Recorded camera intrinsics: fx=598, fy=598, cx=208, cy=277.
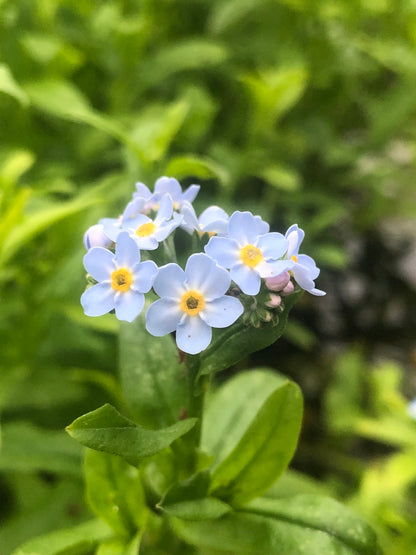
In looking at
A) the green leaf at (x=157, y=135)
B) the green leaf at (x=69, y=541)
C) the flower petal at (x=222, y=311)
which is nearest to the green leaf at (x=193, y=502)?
the green leaf at (x=69, y=541)

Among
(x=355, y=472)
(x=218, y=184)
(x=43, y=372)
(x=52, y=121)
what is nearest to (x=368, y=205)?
(x=218, y=184)

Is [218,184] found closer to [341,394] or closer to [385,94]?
[385,94]

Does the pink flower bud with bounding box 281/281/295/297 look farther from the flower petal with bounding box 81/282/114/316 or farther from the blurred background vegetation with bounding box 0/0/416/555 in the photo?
the blurred background vegetation with bounding box 0/0/416/555

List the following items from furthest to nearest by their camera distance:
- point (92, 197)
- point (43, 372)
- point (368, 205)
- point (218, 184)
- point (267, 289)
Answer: point (368, 205)
point (218, 184)
point (43, 372)
point (92, 197)
point (267, 289)

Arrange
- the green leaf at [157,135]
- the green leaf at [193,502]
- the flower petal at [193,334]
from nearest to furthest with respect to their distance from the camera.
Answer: the flower petal at [193,334] < the green leaf at [193,502] < the green leaf at [157,135]

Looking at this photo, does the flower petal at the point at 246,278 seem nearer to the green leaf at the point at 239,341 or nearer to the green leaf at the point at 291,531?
the green leaf at the point at 239,341

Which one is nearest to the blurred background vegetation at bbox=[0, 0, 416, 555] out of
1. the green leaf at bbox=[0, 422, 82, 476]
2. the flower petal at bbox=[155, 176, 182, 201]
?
the green leaf at bbox=[0, 422, 82, 476]

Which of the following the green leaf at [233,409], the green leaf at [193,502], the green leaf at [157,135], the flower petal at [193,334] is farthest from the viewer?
the green leaf at [157,135]
